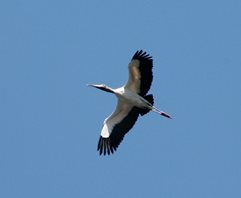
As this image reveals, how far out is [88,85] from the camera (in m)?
45.5

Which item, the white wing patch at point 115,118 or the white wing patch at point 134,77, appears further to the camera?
the white wing patch at point 115,118

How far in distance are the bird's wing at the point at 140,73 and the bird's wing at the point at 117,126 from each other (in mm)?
903

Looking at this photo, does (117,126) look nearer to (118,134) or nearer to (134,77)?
(118,134)

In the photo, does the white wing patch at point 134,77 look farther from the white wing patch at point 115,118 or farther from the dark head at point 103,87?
A: the white wing patch at point 115,118

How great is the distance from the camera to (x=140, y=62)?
43844 millimetres

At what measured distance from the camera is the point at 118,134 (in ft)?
148

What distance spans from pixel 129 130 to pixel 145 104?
4.27 feet

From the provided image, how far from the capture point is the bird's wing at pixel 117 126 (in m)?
44.8

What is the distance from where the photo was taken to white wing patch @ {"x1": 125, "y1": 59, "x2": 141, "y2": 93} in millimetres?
43844

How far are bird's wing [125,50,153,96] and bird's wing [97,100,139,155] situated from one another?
903 mm

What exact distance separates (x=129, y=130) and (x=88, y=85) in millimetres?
2152

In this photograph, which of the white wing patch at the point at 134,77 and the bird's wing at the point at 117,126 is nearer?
the white wing patch at the point at 134,77

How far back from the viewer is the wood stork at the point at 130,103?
4388 centimetres

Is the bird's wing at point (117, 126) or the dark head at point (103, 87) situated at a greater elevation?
the dark head at point (103, 87)
